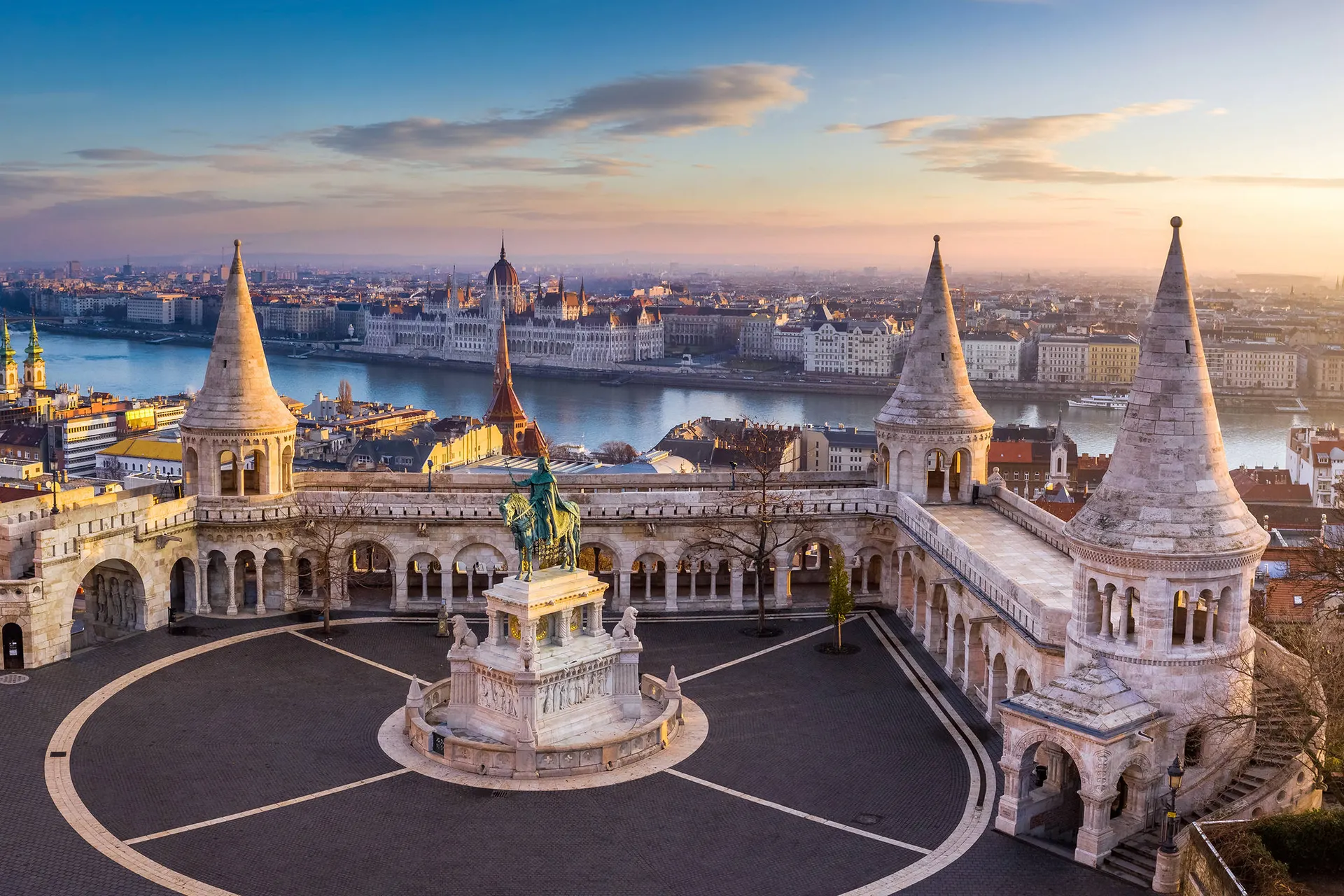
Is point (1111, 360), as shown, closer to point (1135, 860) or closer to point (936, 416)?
point (936, 416)

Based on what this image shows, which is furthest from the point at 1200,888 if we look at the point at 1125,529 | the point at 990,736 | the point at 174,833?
the point at 174,833

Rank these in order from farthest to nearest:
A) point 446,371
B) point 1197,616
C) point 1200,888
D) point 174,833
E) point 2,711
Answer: point 446,371 → point 2,711 → point 1197,616 → point 174,833 → point 1200,888

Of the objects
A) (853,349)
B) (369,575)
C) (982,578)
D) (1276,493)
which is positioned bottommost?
(1276,493)

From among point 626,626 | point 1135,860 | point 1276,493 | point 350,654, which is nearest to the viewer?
point 1135,860

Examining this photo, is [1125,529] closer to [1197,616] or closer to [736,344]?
[1197,616]

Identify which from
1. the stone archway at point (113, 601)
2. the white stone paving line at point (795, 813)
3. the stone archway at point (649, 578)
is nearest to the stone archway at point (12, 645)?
the stone archway at point (113, 601)

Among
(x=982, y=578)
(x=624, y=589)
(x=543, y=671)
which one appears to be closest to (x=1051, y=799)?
(x=982, y=578)
